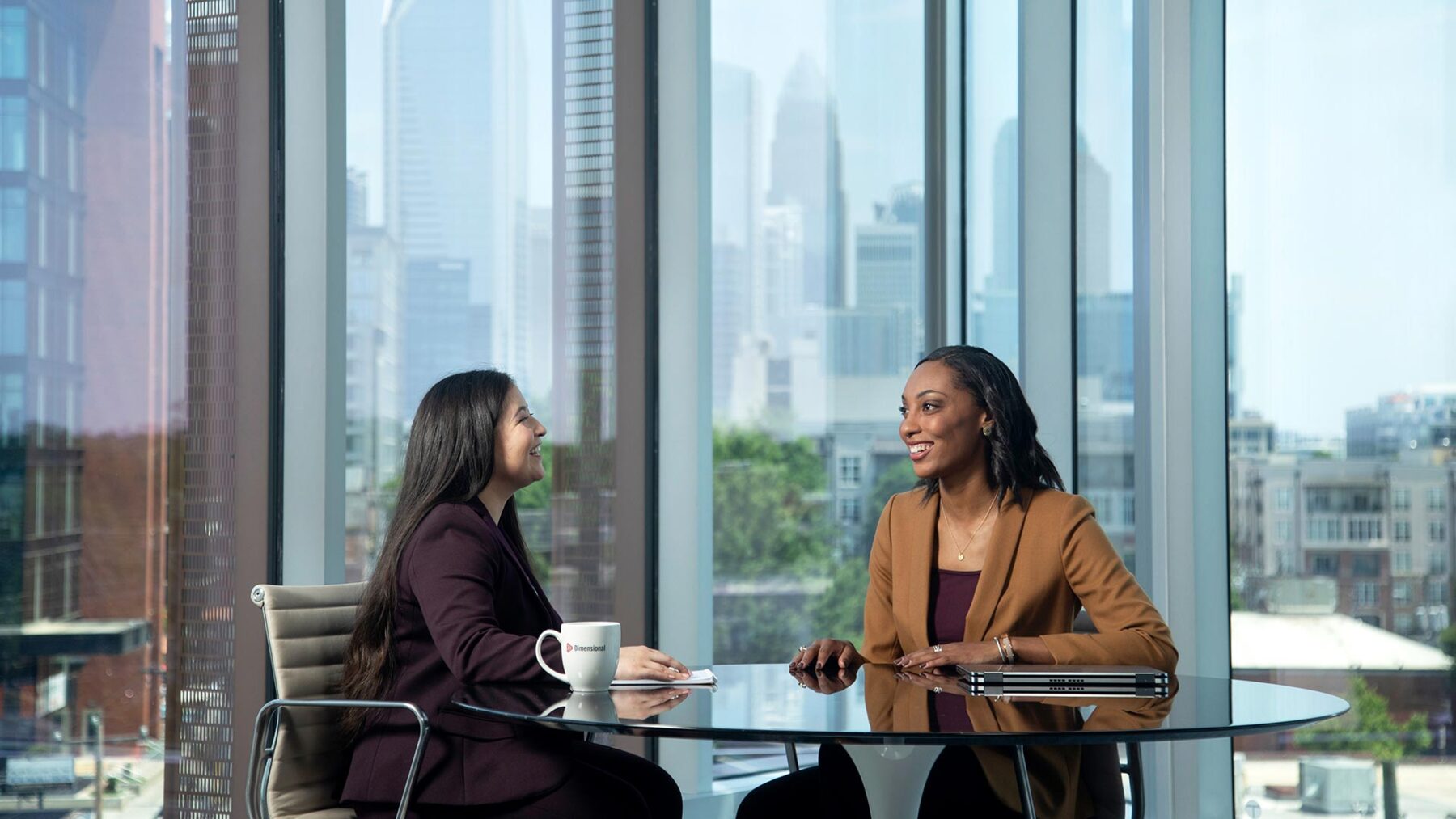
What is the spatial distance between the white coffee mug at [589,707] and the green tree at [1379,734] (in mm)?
2189

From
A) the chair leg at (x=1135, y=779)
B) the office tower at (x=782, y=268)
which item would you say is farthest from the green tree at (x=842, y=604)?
the chair leg at (x=1135, y=779)

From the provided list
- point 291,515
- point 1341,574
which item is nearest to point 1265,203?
point 1341,574

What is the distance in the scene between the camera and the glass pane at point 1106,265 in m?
3.61

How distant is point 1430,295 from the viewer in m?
2.99

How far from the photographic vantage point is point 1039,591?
235cm

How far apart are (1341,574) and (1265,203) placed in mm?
1014

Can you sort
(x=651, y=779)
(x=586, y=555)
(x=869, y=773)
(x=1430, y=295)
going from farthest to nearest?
(x=586, y=555) → (x=1430, y=295) → (x=651, y=779) → (x=869, y=773)

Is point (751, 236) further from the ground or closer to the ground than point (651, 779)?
further from the ground

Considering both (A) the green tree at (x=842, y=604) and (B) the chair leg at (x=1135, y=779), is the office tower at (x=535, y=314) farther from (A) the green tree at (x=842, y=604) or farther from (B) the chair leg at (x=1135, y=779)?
(B) the chair leg at (x=1135, y=779)

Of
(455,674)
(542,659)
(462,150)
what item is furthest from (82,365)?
(542,659)

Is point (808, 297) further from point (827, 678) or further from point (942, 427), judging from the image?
point (827, 678)

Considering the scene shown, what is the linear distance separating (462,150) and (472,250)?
0.30 meters

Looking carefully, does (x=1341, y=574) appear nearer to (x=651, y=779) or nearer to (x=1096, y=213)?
(x=1096, y=213)

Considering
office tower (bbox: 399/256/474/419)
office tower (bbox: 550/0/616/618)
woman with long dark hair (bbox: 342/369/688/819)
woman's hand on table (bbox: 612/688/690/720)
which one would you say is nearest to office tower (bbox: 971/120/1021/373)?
office tower (bbox: 550/0/616/618)
